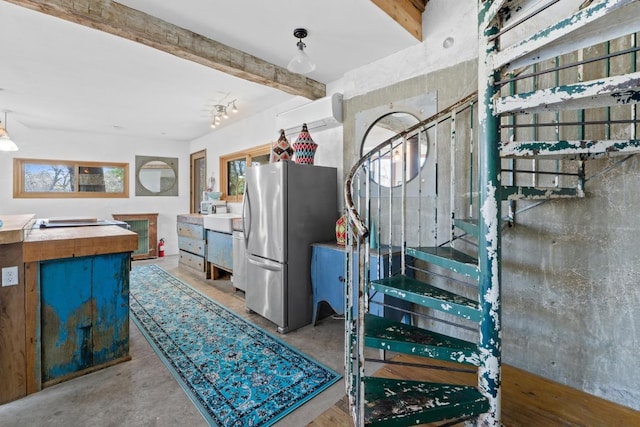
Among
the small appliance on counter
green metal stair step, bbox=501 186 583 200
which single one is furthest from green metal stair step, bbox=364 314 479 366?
the small appliance on counter

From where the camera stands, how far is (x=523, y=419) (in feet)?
5.25

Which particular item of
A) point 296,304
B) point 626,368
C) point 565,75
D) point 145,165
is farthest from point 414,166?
point 145,165

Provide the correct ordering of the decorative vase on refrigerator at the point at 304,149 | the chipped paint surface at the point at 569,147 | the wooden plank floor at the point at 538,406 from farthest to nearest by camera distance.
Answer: the decorative vase on refrigerator at the point at 304,149 < the wooden plank floor at the point at 538,406 < the chipped paint surface at the point at 569,147

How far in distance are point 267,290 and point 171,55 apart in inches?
94.4

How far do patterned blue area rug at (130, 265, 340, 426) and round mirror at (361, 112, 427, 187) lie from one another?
1659mm

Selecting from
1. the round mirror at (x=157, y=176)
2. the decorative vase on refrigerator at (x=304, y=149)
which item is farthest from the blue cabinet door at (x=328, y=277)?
the round mirror at (x=157, y=176)

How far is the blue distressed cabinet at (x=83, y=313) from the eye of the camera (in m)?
1.93

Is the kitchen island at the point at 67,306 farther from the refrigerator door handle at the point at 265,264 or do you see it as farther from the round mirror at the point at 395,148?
the round mirror at the point at 395,148

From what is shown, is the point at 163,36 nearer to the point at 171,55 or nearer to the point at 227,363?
the point at 171,55

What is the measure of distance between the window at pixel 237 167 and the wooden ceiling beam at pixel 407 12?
2614 mm

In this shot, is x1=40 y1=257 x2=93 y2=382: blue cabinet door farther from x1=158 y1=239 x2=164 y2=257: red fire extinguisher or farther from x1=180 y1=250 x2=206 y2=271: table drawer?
x1=158 y1=239 x2=164 y2=257: red fire extinguisher

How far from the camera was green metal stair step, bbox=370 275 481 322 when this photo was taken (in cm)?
149

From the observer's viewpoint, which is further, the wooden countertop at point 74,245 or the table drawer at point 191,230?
the table drawer at point 191,230

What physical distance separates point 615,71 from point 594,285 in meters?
1.24
